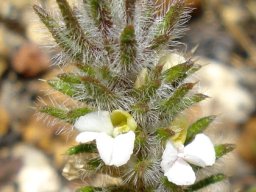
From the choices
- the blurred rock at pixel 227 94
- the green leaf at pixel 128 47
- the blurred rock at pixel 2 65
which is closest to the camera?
the green leaf at pixel 128 47

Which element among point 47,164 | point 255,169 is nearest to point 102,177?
point 47,164

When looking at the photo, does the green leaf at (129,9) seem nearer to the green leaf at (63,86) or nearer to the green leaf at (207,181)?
the green leaf at (63,86)

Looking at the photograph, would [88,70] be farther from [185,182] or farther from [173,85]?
[185,182]

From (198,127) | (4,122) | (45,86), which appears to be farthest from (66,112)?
(4,122)

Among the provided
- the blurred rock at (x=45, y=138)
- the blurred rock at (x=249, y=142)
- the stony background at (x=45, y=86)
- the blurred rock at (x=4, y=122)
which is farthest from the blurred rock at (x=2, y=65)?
the blurred rock at (x=249, y=142)

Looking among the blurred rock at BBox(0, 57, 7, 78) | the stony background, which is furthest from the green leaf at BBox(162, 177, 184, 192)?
the blurred rock at BBox(0, 57, 7, 78)

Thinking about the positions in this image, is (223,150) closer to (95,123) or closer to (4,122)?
(95,123)
